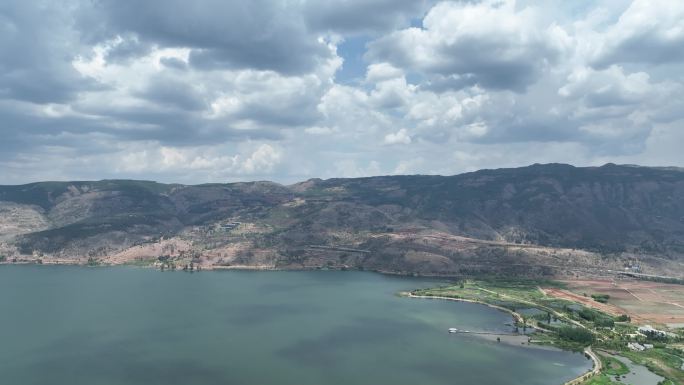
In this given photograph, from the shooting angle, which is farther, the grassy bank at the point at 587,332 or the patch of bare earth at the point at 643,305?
the patch of bare earth at the point at 643,305

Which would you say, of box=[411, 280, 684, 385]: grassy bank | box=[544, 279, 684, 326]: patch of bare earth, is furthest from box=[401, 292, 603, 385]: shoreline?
box=[544, 279, 684, 326]: patch of bare earth

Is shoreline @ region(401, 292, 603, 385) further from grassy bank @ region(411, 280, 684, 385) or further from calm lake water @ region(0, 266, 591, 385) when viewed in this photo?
calm lake water @ region(0, 266, 591, 385)

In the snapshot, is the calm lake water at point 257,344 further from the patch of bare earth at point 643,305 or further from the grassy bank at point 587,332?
the patch of bare earth at point 643,305

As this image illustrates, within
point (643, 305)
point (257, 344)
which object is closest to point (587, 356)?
point (257, 344)

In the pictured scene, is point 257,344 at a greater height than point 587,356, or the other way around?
point 587,356

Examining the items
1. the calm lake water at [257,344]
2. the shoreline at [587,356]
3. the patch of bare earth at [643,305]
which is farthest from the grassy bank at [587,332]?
the patch of bare earth at [643,305]

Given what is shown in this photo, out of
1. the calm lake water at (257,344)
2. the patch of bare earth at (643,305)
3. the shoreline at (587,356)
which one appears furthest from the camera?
the patch of bare earth at (643,305)

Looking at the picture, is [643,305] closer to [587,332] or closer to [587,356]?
[587,332]

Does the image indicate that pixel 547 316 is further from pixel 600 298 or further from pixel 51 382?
pixel 51 382

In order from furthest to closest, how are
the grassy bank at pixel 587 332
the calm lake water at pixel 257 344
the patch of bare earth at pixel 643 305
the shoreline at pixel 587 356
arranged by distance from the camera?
the patch of bare earth at pixel 643 305 → the grassy bank at pixel 587 332 → the calm lake water at pixel 257 344 → the shoreline at pixel 587 356
